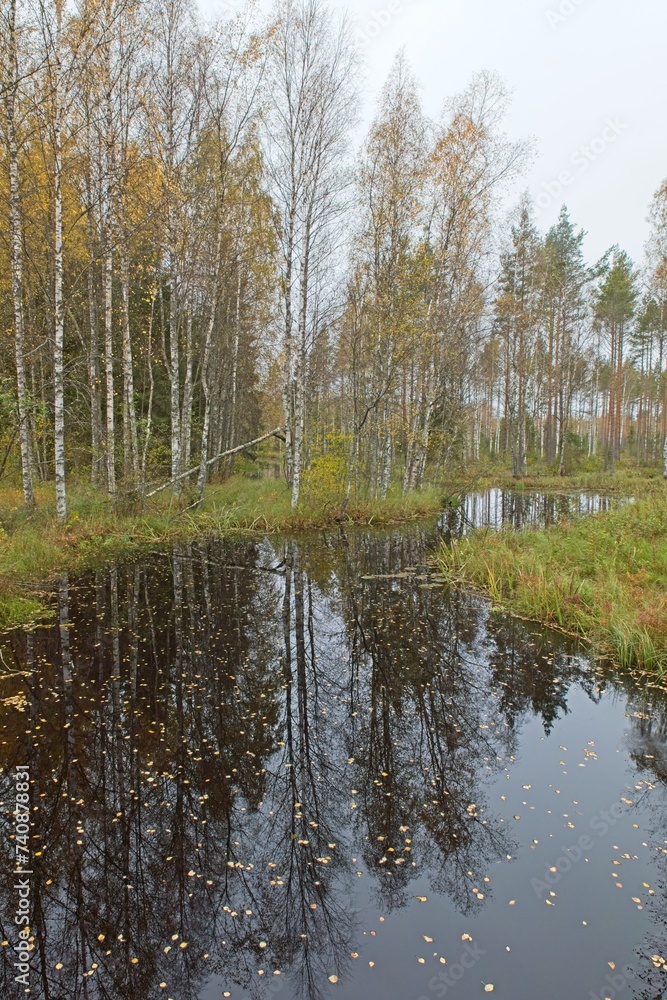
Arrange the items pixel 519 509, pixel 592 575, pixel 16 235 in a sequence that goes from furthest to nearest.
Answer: pixel 519 509, pixel 16 235, pixel 592 575

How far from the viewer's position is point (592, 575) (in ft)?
26.2

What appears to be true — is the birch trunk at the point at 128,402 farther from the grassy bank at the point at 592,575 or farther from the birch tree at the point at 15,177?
the grassy bank at the point at 592,575

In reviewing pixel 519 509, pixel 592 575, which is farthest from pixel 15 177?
pixel 519 509

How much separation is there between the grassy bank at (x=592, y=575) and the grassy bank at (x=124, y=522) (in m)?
5.07

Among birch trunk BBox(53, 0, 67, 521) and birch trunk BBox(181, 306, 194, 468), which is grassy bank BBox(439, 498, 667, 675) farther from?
birch trunk BBox(181, 306, 194, 468)

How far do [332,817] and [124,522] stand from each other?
9881 mm

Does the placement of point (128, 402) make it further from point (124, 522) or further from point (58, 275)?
point (58, 275)

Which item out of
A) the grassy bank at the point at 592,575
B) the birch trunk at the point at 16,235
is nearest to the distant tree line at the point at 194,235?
the birch trunk at the point at 16,235

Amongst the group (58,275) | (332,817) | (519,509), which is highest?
(58,275)

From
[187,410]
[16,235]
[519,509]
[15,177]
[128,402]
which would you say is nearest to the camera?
[15,177]

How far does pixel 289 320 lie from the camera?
528 inches

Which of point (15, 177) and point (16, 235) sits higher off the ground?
point (15, 177)

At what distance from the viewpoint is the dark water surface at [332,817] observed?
2.38 m

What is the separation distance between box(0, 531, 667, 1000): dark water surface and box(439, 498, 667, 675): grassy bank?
55cm
